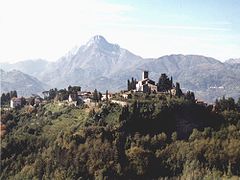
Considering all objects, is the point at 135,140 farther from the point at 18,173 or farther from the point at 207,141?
the point at 18,173

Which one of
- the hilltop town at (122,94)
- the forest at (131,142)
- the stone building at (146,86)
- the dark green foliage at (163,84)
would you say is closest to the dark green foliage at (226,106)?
the forest at (131,142)

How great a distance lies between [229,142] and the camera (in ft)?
193

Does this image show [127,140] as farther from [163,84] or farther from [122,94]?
[163,84]

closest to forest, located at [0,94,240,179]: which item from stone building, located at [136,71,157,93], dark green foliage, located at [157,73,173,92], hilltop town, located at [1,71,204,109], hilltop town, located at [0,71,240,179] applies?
hilltop town, located at [0,71,240,179]

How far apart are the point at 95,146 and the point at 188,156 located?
37.5ft

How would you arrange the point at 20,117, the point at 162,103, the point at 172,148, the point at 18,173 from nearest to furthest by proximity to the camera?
the point at 18,173 < the point at 172,148 < the point at 162,103 < the point at 20,117

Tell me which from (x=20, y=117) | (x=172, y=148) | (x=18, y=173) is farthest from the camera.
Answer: (x=20, y=117)

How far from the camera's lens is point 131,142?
59406mm

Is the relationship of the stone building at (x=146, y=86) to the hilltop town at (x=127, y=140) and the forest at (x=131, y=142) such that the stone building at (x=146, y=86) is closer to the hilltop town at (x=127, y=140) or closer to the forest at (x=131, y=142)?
the hilltop town at (x=127, y=140)

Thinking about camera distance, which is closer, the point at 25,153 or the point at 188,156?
the point at 188,156

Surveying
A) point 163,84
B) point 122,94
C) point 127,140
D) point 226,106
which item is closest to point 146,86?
point 163,84

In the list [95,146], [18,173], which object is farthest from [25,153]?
[95,146]

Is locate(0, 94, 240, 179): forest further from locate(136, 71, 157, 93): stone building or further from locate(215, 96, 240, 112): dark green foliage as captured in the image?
locate(136, 71, 157, 93): stone building

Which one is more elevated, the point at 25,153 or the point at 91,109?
the point at 91,109
